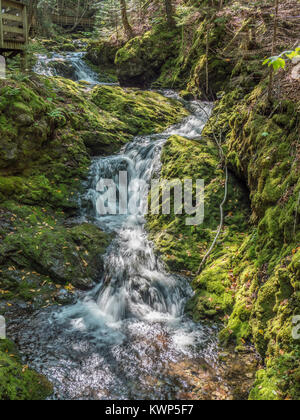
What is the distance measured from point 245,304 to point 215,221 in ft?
7.87

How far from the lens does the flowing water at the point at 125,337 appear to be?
4.16m

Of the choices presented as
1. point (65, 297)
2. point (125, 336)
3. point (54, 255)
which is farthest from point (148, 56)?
point (125, 336)

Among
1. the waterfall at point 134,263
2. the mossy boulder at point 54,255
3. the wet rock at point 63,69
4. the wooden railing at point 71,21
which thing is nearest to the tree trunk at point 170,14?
the wet rock at point 63,69

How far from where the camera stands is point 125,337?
16.9ft

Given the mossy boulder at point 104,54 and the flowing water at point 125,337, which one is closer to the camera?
the flowing water at point 125,337

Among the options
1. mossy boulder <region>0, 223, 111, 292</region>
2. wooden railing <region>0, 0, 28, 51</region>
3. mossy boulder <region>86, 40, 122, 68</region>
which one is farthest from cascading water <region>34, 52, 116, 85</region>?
mossy boulder <region>0, 223, 111, 292</region>

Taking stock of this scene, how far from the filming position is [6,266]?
595 cm

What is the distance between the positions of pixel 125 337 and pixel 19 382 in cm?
187

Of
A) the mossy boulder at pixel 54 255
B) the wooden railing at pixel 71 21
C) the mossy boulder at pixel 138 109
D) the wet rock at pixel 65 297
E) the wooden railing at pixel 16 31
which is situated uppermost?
the wooden railing at pixel 71 21

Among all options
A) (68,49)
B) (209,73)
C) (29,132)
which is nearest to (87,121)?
(29,132)

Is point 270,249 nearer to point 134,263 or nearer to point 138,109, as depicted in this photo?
point 134,263

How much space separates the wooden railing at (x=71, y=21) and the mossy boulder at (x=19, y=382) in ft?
120

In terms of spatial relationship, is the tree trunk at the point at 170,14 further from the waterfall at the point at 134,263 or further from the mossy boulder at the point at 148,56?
the waterfall at the point at 134,263

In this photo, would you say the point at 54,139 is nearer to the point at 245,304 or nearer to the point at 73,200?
the point at 73,200
